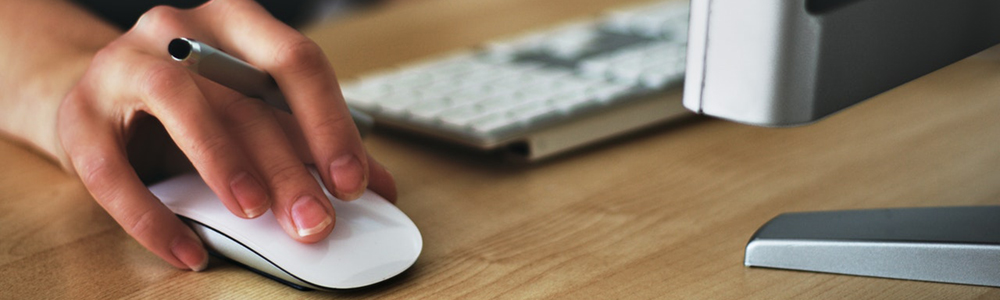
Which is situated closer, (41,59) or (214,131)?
(214,131)

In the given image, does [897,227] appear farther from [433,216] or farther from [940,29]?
[433,216]

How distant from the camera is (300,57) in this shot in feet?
1.57

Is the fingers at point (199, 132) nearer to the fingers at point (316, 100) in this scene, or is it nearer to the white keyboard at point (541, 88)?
the fingers at point (316, 100)

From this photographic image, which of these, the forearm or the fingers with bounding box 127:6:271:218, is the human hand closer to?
the fingers with bounding box 127:6:271:218

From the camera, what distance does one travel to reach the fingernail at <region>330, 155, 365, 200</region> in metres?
0.46

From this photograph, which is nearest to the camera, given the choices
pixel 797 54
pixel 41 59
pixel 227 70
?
pixel 797 54

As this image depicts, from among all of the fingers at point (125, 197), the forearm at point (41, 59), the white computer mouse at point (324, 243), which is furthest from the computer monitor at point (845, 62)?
the forearm at point (41, 59)

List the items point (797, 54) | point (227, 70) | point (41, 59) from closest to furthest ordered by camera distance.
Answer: point (797, 54) < point (227, 70) < point (41, 59)

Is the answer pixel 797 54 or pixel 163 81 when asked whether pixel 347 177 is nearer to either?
pixel 163 81

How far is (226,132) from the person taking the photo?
470 millimetres

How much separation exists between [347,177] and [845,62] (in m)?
0.23

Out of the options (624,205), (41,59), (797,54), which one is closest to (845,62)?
(797,54)

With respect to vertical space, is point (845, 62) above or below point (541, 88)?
above

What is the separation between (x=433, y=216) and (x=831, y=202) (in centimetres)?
23
